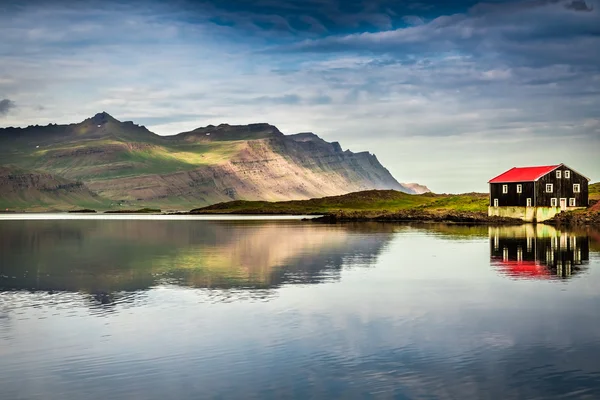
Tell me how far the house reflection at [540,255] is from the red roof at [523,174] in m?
36.3

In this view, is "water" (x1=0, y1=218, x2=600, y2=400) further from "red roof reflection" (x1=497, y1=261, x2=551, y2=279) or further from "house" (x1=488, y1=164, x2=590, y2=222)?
"house" (x1=488, y1=164, x2=590, y2=222)

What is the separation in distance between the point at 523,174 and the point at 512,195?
Result: 3950 mm

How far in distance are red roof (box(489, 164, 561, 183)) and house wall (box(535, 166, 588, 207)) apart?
34.0 inches

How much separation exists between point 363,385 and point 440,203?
153364 mm

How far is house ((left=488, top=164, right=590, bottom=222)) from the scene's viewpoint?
396 feet

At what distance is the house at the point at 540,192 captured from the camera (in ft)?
396

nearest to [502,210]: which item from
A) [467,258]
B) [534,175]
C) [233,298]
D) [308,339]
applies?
[534,175]

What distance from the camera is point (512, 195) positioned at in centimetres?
12462

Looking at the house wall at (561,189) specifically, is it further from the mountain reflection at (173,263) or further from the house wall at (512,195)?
the mountain reflection at (173,263)

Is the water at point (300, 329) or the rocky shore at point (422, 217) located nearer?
the water at point (300, 329)

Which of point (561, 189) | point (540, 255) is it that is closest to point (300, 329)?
point (540, 255)

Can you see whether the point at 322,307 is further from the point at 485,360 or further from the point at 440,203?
the point at 440,203

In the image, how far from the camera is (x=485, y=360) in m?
22.4

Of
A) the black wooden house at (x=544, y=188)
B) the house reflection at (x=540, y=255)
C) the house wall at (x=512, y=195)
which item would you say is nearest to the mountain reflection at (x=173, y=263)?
the house reflection at (x=540, y=255)
